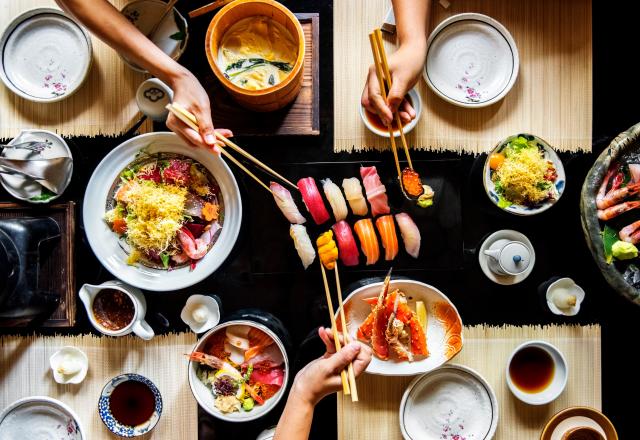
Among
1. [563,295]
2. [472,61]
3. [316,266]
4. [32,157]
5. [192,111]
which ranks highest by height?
[472,61]

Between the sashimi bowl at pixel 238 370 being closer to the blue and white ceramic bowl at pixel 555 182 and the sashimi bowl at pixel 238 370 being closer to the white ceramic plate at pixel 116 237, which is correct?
the white ceramic plate at pixel 116 237

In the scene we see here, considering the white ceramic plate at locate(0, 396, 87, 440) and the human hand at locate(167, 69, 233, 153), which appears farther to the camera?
the white ceramic plate at locate(0, 396, 87, 440)

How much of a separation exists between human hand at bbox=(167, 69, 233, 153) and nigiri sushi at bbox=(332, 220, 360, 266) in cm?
71

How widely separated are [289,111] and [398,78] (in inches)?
22.2

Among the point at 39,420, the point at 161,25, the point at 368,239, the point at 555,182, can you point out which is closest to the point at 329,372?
the point at 368,239

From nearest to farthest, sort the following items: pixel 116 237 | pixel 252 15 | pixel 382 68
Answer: pixel 382 68 < pixel 252 15 < pixel 116 237

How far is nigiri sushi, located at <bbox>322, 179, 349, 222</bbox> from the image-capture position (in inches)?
98.0

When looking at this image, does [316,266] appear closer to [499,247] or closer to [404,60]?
[499,247]

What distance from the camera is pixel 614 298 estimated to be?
2684mm

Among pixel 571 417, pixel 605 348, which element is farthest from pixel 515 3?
pixel 571 417

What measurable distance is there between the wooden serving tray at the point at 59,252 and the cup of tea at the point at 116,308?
193mm

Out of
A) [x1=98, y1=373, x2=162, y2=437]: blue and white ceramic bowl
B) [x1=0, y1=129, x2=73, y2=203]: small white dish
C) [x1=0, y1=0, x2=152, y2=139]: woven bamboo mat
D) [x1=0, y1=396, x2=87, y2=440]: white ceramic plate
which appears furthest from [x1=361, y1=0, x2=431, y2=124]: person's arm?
[x1=0, y1=396, x2=87, y2=440]: white ceramic plate

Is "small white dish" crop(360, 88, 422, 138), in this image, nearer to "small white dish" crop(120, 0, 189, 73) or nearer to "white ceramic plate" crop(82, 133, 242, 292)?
"white ceramic plate" crop(82, 133, 242, 292)

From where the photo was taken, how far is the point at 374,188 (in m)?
2.49
